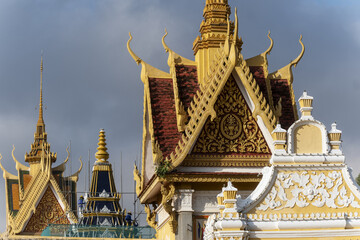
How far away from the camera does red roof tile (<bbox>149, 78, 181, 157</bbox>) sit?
69.7ft

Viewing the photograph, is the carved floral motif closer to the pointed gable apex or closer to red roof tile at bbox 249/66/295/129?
the pointed gable apex

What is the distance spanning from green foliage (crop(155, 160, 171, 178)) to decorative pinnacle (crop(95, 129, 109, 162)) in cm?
1526

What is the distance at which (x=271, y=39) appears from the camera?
2312 centimetres

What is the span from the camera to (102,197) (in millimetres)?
34000

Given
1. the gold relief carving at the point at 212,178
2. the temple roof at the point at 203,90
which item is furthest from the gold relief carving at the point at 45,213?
the gold relief carving at the point at 212,178

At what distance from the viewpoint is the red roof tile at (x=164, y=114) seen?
21234 millimetres

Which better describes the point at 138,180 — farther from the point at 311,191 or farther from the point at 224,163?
the point at 311,191

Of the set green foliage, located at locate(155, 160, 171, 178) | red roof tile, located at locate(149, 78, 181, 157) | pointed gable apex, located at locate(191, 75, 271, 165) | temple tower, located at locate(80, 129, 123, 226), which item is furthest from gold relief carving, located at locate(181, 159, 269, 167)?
temple tower, located at locate(80, 129, 123, 226)

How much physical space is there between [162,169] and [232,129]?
1.74m

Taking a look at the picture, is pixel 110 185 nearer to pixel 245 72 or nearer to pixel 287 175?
pixel 245 72

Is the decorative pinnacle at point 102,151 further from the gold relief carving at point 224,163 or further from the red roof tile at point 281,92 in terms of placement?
the gold relief carving at point 224,163

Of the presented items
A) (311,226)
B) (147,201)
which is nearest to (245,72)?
(147,201)

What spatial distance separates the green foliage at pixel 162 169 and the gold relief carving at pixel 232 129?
0.90 meters

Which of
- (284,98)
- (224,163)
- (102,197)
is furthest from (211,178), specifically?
(102,197)
